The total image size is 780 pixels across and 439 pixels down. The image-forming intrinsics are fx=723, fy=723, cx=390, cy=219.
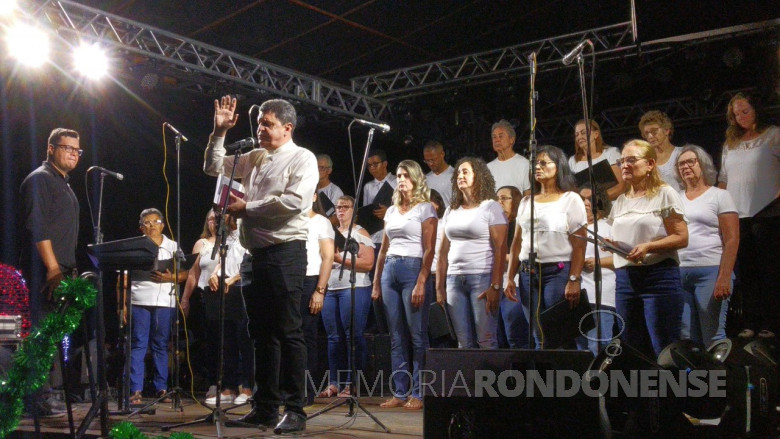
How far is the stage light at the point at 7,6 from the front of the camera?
5.96 meters

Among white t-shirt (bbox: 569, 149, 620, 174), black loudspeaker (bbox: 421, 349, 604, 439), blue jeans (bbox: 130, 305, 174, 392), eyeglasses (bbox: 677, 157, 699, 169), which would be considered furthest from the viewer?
blue jeans (bbox: 130, 305, 174, 392)

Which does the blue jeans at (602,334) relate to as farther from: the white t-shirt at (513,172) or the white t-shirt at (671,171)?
the white t-shirt at (513,172)

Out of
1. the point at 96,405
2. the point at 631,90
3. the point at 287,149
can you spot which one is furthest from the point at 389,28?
the point at 96,405

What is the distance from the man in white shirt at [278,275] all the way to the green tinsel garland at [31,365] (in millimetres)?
1651

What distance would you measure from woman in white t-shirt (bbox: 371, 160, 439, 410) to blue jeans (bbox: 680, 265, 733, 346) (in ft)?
5.84

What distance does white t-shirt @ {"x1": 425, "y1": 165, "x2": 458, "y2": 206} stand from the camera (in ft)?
22.1

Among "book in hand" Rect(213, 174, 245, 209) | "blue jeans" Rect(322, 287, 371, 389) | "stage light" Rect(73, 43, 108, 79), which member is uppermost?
"stage light" Rect(73, 43, 108, 79)

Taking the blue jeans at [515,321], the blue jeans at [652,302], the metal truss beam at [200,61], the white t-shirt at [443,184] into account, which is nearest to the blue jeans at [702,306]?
the blue jeans at [652,302]

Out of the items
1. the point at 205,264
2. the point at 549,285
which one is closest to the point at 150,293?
the point at 205,264

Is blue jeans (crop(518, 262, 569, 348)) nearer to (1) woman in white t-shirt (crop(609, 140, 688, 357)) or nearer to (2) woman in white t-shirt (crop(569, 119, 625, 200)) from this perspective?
(1) woman in white t-shirt (crop(609, 140, 688, 357))

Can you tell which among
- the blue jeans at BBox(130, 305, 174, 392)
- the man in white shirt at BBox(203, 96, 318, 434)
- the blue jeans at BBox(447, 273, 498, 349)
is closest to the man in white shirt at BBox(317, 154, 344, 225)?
the blue jeans at BBox(130, 305, 174, 392)

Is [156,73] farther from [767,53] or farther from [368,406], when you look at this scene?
[767,53]

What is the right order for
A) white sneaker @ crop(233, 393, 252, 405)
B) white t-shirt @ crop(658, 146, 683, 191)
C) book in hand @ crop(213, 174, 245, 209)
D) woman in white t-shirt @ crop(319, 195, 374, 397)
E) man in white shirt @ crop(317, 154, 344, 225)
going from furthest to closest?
1. man in white shirt @ crop(317, 154, 344, 225)
2. woman in white t-shirt @ crop(319, 195, 374, 397)
3. white sneaker @ crop(233, 393, 252, 405)
4. white t-shirt @ crop(658, 146, 683, 191)
5. book in hand @ crop(213, 174, 245, 209)

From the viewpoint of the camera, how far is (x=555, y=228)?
15.2ft
